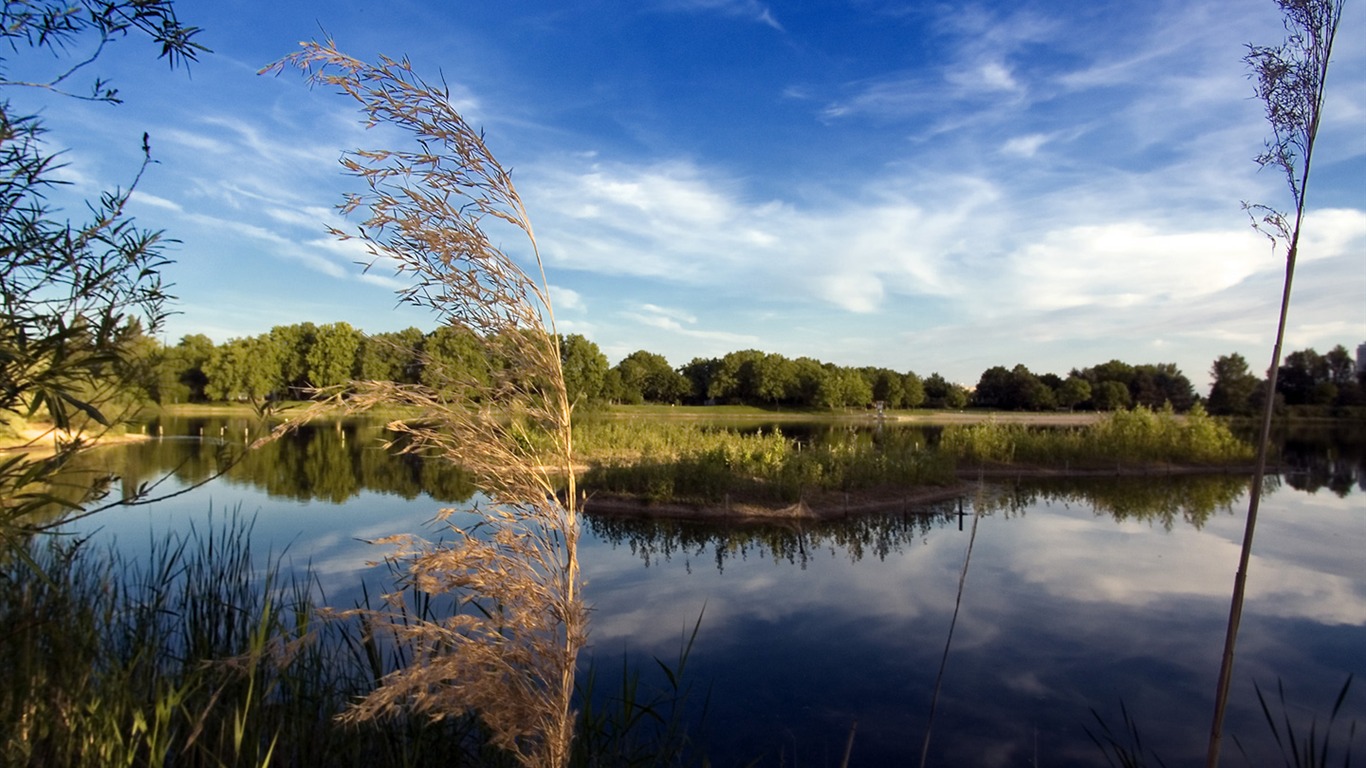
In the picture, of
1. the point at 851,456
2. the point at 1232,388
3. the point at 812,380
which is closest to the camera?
the point at 851,456

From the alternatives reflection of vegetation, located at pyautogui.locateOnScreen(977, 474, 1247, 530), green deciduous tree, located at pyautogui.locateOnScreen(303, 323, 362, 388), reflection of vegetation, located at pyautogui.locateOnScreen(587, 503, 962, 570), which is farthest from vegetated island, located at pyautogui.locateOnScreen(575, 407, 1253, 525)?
green deciduous tree, located at pyautogui.locateOnScreen(303, 323, 362, 388)

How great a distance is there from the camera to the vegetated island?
61.7 feet

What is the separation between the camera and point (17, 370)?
8.20ft

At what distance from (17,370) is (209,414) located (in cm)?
7685

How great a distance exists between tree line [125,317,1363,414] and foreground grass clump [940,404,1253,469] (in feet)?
85.6

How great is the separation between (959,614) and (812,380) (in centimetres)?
8867

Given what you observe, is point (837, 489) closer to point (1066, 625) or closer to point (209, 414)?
point (1066, 625)

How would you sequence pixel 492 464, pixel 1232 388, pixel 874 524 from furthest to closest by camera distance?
pixel 1232 388, pixel 874 524, pixel 492 464

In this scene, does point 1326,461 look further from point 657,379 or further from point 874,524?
point 657,379

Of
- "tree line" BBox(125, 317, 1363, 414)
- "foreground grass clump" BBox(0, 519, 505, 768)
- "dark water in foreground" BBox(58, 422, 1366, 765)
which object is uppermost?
"tree line" BBox(125, 317, 1363, 414)

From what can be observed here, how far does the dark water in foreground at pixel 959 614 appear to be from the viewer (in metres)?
7.53

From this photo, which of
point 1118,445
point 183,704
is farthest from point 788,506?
point 1118,445

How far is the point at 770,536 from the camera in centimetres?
1598

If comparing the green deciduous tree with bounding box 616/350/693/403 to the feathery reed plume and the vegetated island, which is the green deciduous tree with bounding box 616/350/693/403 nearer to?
the vegetated island
